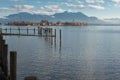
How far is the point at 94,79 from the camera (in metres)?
27.1

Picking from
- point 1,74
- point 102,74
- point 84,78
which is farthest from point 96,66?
point 1,74

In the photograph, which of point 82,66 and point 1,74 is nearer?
point 1,74

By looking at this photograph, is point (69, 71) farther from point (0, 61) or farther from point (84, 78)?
point (0, 61)

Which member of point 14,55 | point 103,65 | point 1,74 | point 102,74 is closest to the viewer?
point 14,55

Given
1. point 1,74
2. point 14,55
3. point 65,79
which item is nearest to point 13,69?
point 14,55

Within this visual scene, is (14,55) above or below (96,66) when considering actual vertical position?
above

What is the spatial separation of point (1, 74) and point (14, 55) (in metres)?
4.54

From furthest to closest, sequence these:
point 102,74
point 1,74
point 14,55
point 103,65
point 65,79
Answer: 1. point 103,65
2. point 102,74
3. point 65,79
4. point 1,74
5. point 14,55

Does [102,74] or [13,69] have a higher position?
[13,69]

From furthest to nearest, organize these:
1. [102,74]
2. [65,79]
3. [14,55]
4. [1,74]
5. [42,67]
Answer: [42,67], [102,74], [65,79], [1,74], [14,55]

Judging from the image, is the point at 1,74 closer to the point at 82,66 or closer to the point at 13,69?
the point at 13,69

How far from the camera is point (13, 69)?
1864cm

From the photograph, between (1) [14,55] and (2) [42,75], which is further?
(2) [42,75]

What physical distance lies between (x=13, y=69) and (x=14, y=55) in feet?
3.13
